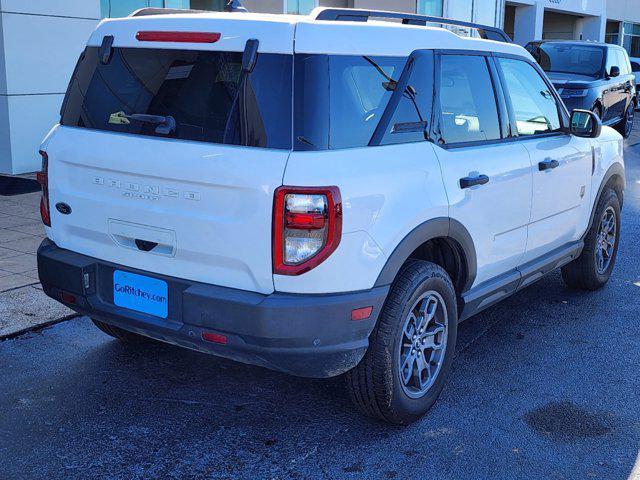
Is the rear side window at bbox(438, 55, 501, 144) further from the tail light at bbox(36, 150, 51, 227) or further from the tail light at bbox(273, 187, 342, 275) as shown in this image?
the tail light at bbox(36, 150, 51, 227)

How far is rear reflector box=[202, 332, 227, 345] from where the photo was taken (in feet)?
11.0

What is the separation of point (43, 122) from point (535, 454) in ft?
29.8

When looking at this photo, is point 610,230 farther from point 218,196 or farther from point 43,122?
point 43,122

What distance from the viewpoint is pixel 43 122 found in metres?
10.9

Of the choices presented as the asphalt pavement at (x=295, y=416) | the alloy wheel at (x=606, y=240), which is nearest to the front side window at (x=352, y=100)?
the asphalt pavement at (x=295, y=416)

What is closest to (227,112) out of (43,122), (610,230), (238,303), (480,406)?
(238,303)

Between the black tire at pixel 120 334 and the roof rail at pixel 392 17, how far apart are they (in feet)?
7.22

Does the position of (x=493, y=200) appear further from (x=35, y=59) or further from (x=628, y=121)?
(x=628, y=121)

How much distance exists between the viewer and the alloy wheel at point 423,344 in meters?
3.85

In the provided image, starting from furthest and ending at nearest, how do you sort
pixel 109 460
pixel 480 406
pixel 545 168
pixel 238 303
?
pixel 545 168 < pixel 480 406 < pixel 109 460 < pixel 238 303

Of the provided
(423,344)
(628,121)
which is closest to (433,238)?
(423,344)

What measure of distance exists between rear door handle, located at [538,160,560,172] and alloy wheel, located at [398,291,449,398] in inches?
50.7

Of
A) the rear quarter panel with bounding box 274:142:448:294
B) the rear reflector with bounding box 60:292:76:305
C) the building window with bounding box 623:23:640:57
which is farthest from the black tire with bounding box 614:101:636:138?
the building window with bounding box 623:23:640:57

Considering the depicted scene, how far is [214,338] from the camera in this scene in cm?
338
